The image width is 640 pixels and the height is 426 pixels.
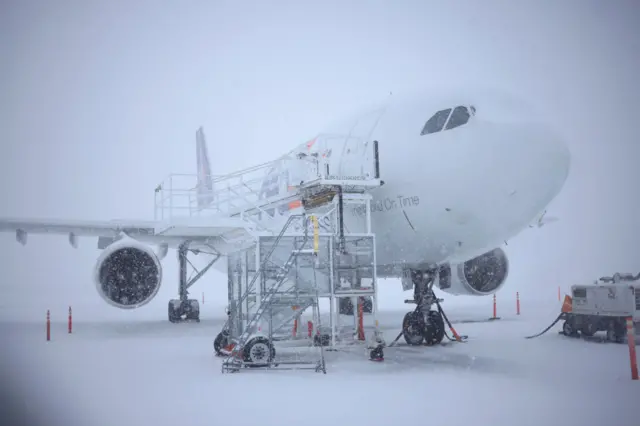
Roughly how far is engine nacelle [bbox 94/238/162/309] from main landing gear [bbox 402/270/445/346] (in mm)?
6519

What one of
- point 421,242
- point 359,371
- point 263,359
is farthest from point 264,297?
point 421,242

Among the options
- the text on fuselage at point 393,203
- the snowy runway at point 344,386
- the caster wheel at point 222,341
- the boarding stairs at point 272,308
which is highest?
the text on fuselage at point 393,203

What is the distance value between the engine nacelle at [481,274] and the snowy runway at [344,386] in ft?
6.59

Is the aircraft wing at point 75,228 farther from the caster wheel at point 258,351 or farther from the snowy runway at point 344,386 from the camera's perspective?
the caster wheel at point 258,351

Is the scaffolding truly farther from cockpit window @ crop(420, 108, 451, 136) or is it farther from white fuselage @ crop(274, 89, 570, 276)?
cockpit window @ crop(420, 108, 451, 136)

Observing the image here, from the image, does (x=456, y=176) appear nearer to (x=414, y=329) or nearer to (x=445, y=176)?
(x=445, y=176)

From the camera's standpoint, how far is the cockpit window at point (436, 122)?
30.9ft

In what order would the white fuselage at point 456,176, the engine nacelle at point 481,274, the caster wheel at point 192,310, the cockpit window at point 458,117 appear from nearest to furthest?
1. the white fuselage at point 456,176
2. the cockpit window at point 458,117
3. the engine nacelle at point 481,274
4. the caster wheel at point 192,310

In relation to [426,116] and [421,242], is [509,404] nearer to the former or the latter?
[421,242]

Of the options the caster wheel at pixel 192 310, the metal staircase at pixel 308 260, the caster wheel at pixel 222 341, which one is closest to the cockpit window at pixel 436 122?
the metal staircase at pixel 308 260

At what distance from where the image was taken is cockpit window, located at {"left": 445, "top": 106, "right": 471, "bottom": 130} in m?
9.13

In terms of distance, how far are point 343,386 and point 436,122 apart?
4.59 meters

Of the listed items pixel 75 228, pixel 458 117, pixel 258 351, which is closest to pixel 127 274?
pixel 75 228

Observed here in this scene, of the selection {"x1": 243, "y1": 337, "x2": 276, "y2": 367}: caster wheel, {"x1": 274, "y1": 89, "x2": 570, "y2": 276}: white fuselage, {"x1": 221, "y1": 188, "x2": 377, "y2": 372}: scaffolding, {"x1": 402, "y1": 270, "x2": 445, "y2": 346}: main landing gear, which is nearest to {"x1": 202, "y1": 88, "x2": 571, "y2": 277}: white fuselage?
{"x1": 274, "y1": 89, "x2": 570, "y2": 276}: white fuselage
